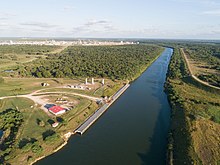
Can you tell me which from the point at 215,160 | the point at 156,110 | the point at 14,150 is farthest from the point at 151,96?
the point at 14,150

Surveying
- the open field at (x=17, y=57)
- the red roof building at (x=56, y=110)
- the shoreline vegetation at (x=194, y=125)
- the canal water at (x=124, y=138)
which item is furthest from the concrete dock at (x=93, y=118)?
the open field at (x=17, y=57)

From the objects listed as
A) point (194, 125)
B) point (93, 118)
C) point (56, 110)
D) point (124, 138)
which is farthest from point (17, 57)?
point (194, 125)

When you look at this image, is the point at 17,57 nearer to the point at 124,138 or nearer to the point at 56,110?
the point at 56,110

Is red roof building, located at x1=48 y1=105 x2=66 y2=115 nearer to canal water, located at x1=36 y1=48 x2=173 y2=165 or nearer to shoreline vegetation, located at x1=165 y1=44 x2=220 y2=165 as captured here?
canal water, located at x1=36 y1=48 x2=173 y2=165

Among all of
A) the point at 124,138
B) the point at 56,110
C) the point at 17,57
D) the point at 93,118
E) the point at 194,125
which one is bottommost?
the point at 124,138

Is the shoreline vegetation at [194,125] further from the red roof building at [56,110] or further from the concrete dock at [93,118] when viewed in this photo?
the red roof building at [56,110]

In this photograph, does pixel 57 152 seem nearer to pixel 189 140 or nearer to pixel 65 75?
pixel 189 140
